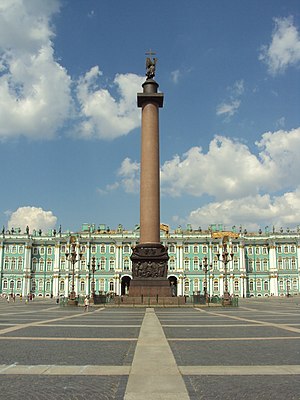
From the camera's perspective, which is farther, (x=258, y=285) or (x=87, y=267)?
(x=258, y=285)

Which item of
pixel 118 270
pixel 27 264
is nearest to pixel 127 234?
pixel 118 270

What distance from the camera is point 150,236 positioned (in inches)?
1511

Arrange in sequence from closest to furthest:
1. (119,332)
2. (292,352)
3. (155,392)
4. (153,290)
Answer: (155,392) → (292,352) → (119,332) → (153,290)

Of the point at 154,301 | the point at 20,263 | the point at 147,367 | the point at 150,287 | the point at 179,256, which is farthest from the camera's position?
the point at 20,263

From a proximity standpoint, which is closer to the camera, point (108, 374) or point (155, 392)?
point (155, 392)

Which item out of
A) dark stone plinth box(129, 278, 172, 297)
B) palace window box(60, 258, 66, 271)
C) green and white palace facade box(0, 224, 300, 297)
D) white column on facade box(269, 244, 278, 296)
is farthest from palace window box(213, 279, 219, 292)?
dark stone plinth box(129, 278, 172, 297)

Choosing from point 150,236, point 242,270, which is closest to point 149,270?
point 150,236

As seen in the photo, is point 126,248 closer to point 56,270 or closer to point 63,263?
point 63,263

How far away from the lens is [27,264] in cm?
10462

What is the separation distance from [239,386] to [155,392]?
1383 mm

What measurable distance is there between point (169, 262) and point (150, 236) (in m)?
67.4

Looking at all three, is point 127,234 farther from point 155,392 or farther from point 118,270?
point 155,392

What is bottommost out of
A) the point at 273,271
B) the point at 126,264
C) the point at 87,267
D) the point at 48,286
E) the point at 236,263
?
the point at 48,286

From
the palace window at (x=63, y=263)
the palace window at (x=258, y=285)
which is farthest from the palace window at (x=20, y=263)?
the palace window at (x=258, y=285)
